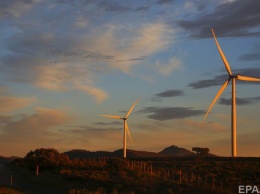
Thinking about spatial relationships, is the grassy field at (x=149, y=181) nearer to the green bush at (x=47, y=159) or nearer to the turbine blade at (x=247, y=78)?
the green bush at (x=47, y=159)

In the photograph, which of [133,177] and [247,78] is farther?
[247,78]

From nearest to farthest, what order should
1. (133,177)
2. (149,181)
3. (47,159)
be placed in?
(149,181)
(133,177)
(47,159)

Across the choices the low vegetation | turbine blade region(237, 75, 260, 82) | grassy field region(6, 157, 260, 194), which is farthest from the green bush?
turbine blade region(237, 75, 260, 82)

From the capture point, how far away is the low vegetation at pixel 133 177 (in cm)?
4700

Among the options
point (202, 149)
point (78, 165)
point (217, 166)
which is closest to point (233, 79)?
point (217, 166)

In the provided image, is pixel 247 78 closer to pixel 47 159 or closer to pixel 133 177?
pixel 133 177

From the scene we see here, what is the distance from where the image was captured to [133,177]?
58.8 meters

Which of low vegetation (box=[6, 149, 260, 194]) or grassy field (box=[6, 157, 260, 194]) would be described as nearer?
grassy field (box=[6, 157, 260, 194])

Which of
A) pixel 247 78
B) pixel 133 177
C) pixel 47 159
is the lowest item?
pixel 133 177

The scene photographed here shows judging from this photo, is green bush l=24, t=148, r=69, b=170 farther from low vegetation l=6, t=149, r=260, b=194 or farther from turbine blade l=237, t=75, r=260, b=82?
turbine blade l=237, t=75, r=260, b=82

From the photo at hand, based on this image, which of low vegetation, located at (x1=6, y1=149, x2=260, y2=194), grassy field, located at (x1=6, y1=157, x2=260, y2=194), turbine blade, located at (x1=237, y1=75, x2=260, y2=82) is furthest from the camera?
turbine blade, located at (x1=237, y1=75, x2=260, y2=82)

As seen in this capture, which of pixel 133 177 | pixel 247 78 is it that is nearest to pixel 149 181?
pixel 133 177

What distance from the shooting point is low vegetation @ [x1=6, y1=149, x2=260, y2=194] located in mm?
47003

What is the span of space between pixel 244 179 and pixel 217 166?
16.8 meters
